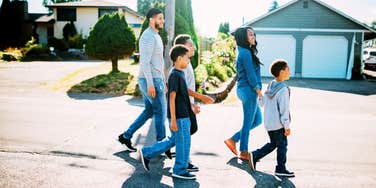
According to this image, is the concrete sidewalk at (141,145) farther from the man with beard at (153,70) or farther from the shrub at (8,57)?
the shrub at (8,57)

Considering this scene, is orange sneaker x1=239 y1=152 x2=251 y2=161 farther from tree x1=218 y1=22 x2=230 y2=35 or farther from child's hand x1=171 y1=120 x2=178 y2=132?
tree x1=218 y1=22 x2=230 y2=35


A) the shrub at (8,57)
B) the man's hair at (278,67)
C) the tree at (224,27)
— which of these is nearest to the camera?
the man's hair at (278,67)

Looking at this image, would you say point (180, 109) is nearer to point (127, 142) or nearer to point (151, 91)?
point (151, 91)

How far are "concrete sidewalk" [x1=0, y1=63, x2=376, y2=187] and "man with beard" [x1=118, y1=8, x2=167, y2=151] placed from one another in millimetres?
634

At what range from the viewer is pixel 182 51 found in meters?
4.48

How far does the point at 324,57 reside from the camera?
2262cm

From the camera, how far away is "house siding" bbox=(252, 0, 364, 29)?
75.3ft

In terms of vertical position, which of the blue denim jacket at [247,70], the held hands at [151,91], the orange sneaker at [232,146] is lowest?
the orange sneaker at [232,146]

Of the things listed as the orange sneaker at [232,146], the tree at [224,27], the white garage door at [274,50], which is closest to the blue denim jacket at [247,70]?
the orange sneaker at [232,146]

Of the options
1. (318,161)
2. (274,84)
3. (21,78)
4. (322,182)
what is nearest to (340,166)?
(318,161)

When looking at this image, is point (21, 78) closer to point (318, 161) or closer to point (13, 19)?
point (318, 161)

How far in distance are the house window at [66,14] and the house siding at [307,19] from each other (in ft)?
87.0

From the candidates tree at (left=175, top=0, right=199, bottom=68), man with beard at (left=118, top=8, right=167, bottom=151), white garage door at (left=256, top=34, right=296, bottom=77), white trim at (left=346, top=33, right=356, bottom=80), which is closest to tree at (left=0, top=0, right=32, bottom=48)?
white garage door at (left=256, top=34, right=296, bottom=77)

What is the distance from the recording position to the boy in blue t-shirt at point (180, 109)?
439 cm
